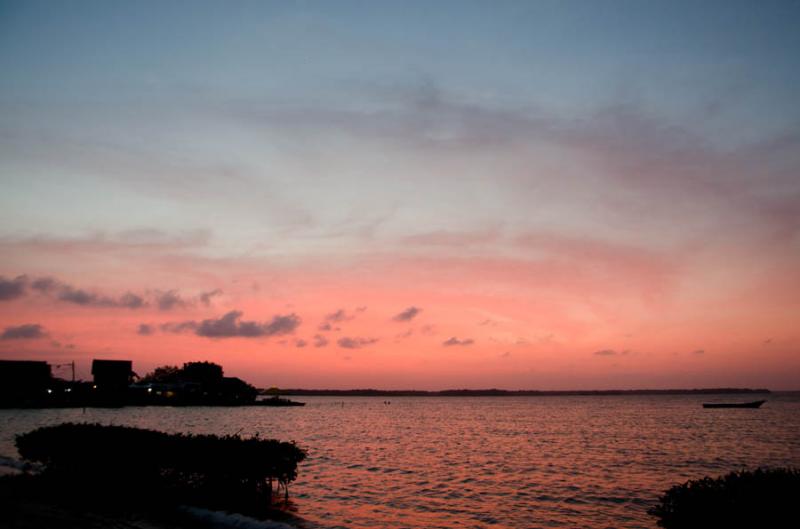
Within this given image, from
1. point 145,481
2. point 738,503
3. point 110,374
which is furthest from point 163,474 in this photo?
point 110,374

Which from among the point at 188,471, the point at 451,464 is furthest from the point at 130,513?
the point at 451,464

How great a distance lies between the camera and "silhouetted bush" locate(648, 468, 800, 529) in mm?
11922

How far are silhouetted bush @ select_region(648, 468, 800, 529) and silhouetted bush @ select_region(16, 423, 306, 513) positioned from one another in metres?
16.9

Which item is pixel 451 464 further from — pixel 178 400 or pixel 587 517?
pixel 178 400

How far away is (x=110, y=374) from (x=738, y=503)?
173765 mm

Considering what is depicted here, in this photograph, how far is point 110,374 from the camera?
521 feet

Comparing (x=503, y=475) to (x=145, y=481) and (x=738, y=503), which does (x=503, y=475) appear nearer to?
(x=145, y=481)

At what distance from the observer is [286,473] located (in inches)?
1027

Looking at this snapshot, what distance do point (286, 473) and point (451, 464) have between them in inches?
949

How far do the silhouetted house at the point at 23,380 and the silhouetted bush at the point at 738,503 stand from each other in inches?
6352

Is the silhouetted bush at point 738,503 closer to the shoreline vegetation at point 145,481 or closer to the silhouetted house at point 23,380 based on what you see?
the shoreline vegetation at point 145,481

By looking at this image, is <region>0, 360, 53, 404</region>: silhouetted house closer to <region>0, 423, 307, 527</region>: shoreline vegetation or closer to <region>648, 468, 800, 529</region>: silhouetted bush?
<region>0, 423, 307, 527</region>: shoreline vegetation

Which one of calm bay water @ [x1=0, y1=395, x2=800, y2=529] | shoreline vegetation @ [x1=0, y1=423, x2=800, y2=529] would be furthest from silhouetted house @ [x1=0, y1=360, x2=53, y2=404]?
shoreline vegetation @ [x1=0, y1=423, x2=800, y2=529]

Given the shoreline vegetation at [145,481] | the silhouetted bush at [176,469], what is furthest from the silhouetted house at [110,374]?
the silhouetted bush at [176,469]
